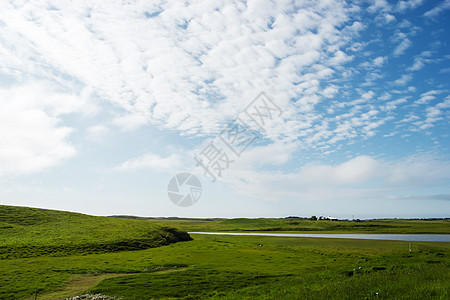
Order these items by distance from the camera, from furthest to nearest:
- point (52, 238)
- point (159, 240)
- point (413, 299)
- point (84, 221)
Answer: point (84, 221) → point (159, 240) → point (52, 238) → point (413, 299)

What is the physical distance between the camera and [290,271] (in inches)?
1575

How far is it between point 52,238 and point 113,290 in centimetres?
4619

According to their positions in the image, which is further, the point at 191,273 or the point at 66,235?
the point at 66,235

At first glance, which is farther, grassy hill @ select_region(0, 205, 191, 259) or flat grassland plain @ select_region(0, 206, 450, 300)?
grassy hill @ select_region(0, 205, 191, 259)

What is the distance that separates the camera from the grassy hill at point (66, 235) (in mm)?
57438

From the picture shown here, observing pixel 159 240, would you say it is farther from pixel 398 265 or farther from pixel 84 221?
pixel 398 265

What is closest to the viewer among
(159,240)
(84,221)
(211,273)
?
(211,273)

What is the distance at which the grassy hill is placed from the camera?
57438 millimetres

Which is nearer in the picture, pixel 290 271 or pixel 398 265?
pixel 398 265

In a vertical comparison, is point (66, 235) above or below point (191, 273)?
above

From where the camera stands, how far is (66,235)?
232ft

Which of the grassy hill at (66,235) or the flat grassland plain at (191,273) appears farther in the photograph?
the grassy hill at (66,235)

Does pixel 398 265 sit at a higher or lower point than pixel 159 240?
higher

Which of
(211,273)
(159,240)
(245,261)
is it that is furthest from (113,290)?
(159,240)
